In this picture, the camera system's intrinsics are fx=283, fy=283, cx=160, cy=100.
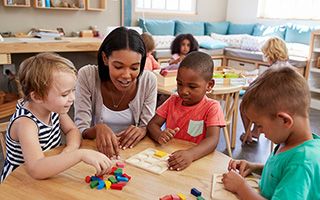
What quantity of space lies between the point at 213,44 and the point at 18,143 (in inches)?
217

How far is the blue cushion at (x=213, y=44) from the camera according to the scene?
6.12m

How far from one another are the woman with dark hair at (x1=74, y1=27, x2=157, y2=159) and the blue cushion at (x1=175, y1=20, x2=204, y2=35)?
189 inches

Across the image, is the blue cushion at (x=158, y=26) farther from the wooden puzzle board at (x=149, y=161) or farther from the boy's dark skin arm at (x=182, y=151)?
the wooden puzzle board at (x=149, y=161)

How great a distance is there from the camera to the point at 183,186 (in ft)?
3.24

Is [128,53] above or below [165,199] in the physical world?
above

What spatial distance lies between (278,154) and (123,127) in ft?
3.33

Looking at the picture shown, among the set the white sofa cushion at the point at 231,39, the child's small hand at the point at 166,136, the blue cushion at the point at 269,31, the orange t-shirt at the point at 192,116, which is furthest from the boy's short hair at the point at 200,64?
the white sofa cushion at the point at 231,39

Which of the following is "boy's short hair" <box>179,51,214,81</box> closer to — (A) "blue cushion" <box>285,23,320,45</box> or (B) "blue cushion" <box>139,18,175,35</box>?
(B) "blue cushion" <box>139,18,175,35</box>

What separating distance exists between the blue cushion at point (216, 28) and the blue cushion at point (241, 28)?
0.13 meters

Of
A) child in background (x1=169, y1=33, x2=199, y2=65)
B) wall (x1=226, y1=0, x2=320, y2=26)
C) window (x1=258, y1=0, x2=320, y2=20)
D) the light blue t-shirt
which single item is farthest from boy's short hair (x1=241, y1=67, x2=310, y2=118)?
wall (x1=226, y1=0, x2=320, y2=26)

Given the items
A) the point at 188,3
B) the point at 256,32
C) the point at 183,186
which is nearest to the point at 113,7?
the point at 188,3

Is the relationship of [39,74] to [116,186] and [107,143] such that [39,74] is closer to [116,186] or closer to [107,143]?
[107,143]

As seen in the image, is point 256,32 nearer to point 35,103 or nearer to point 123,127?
point 123,127

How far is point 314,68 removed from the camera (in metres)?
4.70
